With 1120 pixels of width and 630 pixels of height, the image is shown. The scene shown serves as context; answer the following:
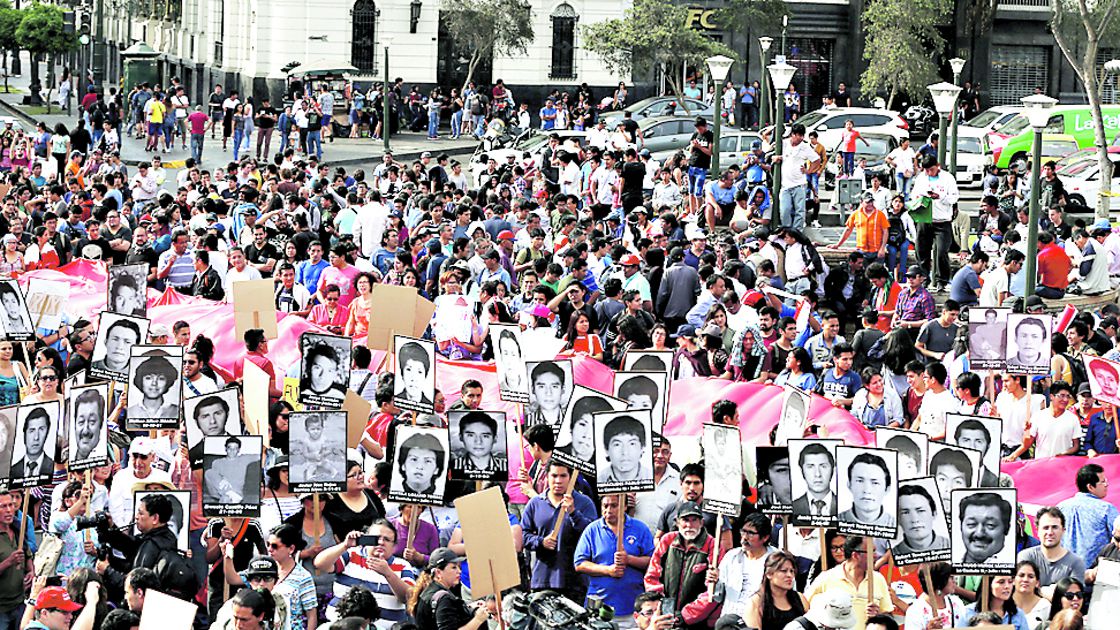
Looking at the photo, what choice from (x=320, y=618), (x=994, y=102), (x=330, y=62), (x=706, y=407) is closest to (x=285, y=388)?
(x=706, y=407)

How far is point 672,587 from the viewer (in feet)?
37.0

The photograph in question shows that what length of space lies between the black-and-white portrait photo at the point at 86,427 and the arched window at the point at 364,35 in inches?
1506

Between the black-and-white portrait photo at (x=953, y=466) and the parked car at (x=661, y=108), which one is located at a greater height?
the parked car at (x=661, y=108)

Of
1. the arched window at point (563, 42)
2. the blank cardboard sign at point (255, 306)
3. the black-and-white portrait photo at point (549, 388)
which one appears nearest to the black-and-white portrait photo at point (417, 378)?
the black-and-white portrait photo at point (549, 388)

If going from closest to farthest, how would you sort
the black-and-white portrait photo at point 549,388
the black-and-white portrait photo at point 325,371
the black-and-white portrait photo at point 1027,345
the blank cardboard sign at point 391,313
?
the black-and-white portrait photo at point 549,388
the black-and-white portrait photo at point 325,371
the black-and-white portrait photo at point 1027,345
the blank cardboard sign at point 391,313

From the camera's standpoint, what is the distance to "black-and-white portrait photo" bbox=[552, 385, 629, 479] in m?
12.1

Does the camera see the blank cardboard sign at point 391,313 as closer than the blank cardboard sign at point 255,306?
Yes

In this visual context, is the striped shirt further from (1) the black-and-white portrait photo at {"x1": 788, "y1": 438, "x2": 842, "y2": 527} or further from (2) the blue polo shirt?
(1) the black-and-white portrait photo at {"x1": 788, "y1": 438, "x2": 842, "y2": 527}

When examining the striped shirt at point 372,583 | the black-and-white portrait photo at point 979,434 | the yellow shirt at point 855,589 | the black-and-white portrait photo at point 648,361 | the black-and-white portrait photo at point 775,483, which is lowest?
the striped shirt at point 372,583

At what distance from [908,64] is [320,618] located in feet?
127

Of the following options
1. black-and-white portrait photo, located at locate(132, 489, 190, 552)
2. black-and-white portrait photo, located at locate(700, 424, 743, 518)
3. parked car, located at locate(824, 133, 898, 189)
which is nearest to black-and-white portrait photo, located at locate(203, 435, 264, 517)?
black-and-white portrait photo, located at locate(132, 489, 190, 552)

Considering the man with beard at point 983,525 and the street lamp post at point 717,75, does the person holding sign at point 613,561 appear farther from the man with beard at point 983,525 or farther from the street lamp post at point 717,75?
the street lamp post at point 717,75

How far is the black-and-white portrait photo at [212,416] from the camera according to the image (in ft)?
43.5

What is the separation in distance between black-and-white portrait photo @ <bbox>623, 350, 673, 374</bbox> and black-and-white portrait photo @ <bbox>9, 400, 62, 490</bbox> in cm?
432
